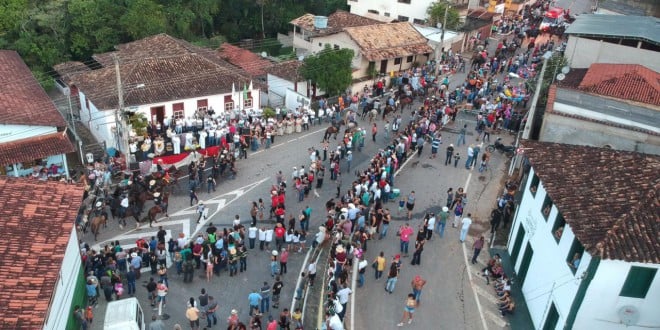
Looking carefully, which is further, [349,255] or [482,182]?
[482,182]

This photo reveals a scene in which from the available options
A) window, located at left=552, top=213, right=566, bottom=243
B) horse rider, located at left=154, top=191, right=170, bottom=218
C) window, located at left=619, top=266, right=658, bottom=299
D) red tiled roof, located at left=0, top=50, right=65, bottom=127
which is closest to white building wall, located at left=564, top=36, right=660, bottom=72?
window, located at left=552, top=213, right=566, bottom=243

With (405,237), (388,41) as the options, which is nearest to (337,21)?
(388,41)

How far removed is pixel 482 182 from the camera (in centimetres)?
2764

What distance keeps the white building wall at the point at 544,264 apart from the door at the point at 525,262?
19 centimetres

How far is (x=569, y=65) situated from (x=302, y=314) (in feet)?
92.5

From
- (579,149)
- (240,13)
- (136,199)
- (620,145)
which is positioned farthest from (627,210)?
(240,13)

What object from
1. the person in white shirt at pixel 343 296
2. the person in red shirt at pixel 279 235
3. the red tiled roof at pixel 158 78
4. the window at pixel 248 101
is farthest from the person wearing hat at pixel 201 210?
the window at pixel 248 101

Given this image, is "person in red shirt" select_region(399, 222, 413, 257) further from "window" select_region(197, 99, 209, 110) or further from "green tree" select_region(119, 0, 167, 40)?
"green tree" select_region(119, 0, 167, 40)

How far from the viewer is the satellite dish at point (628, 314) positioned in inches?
640

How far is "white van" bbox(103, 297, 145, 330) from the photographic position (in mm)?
15747

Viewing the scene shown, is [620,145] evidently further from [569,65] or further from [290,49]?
[290,49]

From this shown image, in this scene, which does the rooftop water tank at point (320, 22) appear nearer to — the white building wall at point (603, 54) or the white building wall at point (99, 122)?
the white building wall at point (603, 54)

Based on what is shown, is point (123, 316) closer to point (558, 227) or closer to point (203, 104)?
point (558, 227)

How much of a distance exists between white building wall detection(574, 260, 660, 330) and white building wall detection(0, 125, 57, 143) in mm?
23843
